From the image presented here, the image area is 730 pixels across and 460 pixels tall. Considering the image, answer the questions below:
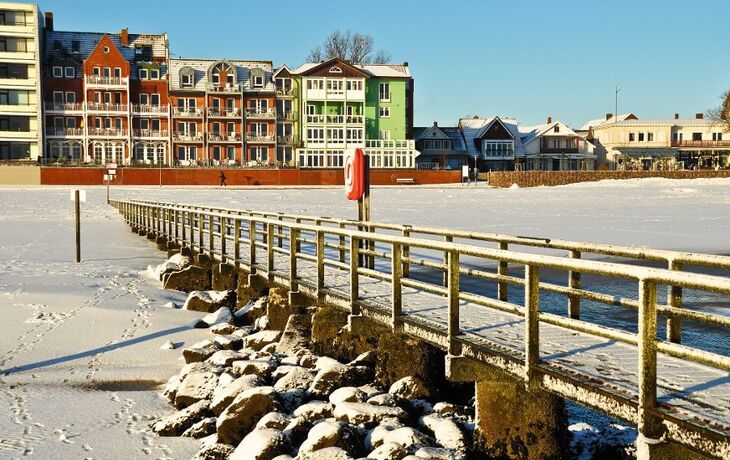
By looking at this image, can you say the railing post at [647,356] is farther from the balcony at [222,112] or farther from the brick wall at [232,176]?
the balcony at [222,112]

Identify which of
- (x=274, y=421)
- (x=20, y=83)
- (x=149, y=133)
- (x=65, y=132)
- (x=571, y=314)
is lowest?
(x=274, y=421)

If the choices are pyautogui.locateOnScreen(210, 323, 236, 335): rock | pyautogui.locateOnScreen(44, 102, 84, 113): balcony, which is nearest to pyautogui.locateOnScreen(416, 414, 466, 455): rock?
pyautogui.locateOnScreen(210, 323, 236, 335): rock

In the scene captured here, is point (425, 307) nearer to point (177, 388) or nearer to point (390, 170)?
point (177, 388)

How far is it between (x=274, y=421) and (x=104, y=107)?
2981 inches

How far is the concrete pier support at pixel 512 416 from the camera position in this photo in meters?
6.33

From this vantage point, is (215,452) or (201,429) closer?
(215,452)

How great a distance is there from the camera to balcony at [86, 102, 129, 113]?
253ft

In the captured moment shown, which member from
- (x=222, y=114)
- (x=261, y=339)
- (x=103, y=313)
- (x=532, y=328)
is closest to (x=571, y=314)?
(x=532, y=328)

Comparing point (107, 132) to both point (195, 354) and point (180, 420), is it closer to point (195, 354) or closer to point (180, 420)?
point (195, 354)

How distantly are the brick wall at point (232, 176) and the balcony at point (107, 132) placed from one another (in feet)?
18.8

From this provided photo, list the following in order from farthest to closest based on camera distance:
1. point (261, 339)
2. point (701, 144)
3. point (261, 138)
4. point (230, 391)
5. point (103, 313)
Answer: point (701, 144), point (261, 138), point (103, 313), point (261, 339), point (230, 391)

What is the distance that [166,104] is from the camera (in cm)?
7969

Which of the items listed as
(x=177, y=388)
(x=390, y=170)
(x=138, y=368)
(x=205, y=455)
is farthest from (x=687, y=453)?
(x=390, y=170)

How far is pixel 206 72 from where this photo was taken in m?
80.9
